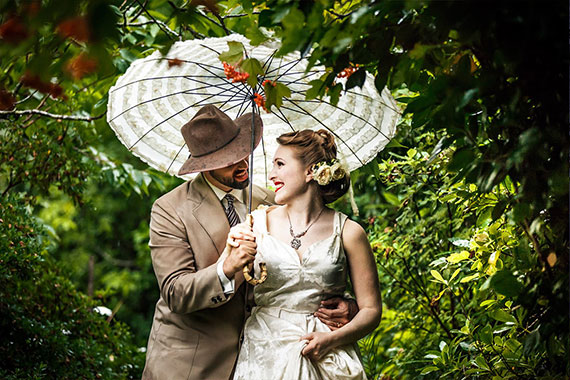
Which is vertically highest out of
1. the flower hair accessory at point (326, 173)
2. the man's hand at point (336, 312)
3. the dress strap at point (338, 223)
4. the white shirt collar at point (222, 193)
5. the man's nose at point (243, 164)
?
the man's nose at point (243, 164)

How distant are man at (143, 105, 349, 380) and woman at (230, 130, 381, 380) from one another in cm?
10

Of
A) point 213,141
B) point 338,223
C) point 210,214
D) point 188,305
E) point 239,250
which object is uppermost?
point 213,141

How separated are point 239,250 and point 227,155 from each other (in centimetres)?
63

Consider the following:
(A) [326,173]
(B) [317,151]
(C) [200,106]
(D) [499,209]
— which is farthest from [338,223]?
(C) [200,106]

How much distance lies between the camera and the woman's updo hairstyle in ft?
10.4

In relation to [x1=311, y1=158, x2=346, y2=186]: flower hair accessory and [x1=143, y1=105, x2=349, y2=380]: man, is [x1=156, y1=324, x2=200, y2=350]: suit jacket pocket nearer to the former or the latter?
[x1=143, y1=105, x2=349, y2=380]: man

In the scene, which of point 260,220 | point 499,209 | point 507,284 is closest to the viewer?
point 507,284

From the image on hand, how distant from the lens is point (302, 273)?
9.78ft

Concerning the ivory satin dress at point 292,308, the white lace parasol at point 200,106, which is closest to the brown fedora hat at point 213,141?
the white lace parasol at point 200,106

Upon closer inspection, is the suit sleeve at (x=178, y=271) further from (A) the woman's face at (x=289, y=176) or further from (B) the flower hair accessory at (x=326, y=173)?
(B) the flower hair accessory at (x=326, y=173)

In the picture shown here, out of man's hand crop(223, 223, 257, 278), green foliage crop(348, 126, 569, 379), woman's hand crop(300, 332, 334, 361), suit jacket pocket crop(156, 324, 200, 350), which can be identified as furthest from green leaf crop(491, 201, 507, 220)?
suit jacket pocket crop(156, 324, 200, 350)

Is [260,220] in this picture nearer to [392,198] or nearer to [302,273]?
[302,273]

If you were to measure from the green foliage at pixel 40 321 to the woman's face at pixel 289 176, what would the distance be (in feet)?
7.45

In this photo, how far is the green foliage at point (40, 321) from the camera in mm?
4543
